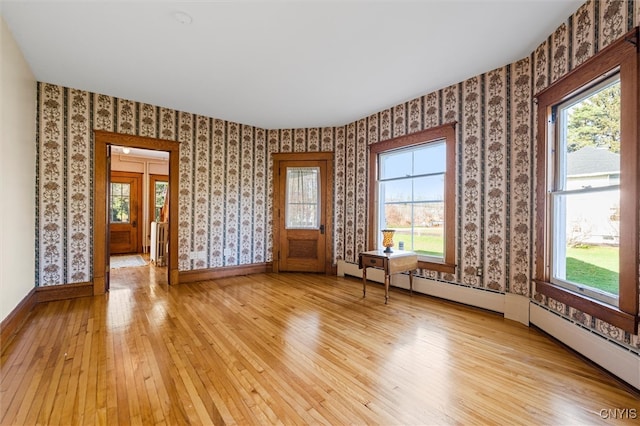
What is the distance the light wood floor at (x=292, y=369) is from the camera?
1.58 metres

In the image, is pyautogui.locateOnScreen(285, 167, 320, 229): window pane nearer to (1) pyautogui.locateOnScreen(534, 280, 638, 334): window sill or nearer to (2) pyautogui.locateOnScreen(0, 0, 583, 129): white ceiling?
(2) pyautogui.locateOnScreen(0, 0, 583, 129): white ceiling

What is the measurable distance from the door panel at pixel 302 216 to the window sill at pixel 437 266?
6.39ft

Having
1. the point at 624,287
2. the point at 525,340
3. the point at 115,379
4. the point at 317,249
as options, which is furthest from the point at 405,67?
the point at 115,379

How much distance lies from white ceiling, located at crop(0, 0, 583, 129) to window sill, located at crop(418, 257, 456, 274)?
2311 mm

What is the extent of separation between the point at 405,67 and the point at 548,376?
3069 mm

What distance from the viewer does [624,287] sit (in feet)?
6.19

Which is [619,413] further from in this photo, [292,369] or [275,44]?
[275,44]

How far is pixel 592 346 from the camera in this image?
211 centimetres

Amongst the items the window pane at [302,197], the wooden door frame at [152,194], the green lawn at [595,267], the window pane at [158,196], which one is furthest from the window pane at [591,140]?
the wooden door frame at [152,194]

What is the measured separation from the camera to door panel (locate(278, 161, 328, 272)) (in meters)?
5.37

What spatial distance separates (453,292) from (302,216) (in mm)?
2961

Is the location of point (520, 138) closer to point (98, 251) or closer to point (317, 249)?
point (317, 249)

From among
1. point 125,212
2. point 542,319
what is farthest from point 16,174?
point 125,212

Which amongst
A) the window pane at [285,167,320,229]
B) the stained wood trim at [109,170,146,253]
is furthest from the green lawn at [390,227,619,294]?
Result: the stained wood trim at [109,170,146,253]
